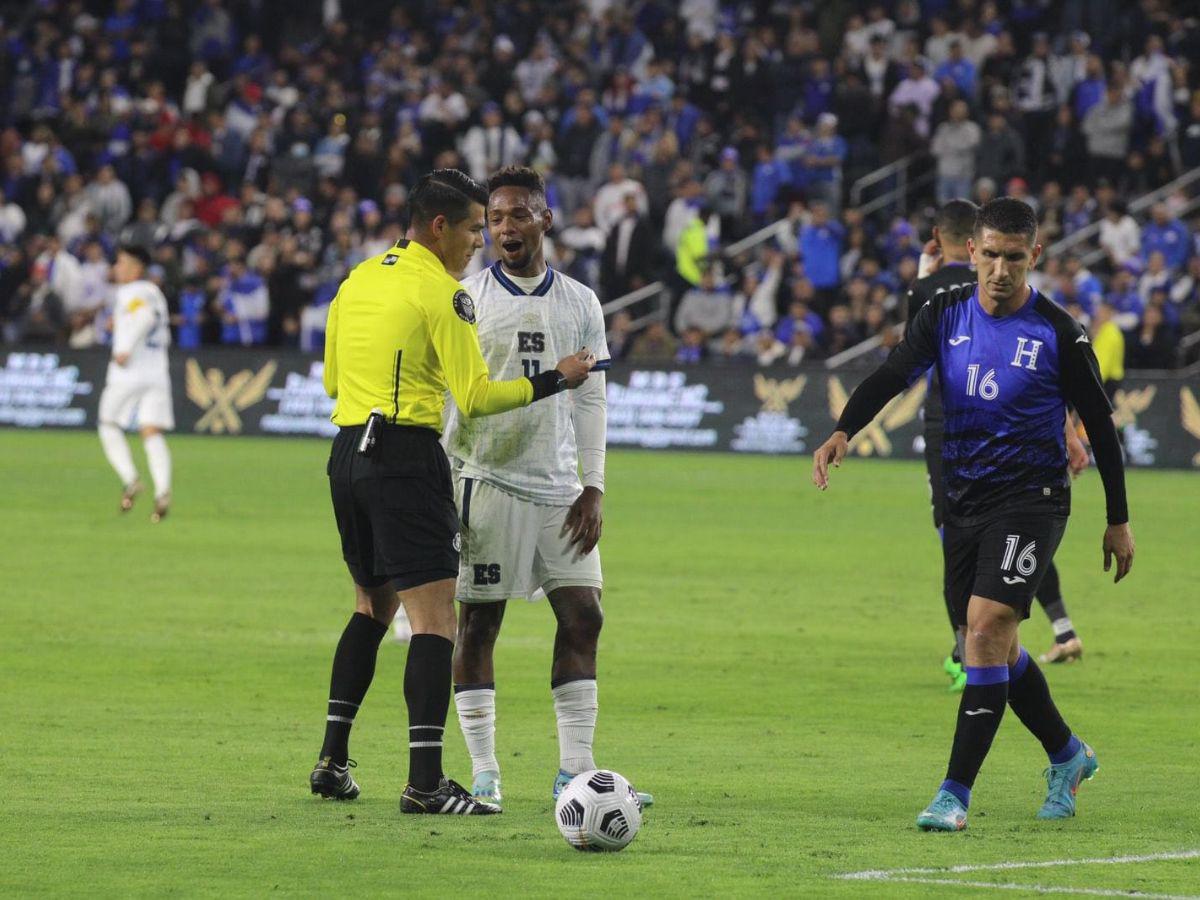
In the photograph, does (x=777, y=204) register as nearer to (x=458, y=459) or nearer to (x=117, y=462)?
(x=117, y=462)

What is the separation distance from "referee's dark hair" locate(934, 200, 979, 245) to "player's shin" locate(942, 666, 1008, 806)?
12.1ft

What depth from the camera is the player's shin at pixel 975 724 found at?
7438 millimetres

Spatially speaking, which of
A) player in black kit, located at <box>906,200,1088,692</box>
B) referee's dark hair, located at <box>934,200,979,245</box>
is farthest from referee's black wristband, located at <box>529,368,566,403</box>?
referee's dark hair, located at <box>934,200,979,245</box>

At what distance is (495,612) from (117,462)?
13807mm

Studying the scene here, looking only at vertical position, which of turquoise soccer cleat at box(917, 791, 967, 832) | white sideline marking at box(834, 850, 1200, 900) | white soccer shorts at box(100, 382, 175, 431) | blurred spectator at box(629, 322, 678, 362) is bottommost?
white sideline marking at box(834, 850, 1200, 900)

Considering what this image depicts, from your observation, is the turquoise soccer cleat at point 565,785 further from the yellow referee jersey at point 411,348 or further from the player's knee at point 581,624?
the yellow referee jersey at point 411,348

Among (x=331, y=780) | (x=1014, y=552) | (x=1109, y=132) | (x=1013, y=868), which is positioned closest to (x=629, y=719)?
(x=331, y=780)

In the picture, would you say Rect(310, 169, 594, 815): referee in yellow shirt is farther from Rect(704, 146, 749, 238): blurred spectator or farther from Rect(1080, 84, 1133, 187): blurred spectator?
Rect(704, 146, 749, 238): blurred spectator

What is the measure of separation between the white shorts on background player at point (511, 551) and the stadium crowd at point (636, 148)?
67.9 ft

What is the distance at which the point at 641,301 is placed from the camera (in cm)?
3303

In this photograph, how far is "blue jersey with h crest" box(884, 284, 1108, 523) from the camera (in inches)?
301

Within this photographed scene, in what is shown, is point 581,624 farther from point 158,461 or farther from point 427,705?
point 158,461

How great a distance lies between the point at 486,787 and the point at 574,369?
5.24 ft

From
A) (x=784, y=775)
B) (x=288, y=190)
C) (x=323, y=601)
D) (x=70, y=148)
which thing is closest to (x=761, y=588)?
(x=323, y=601)
